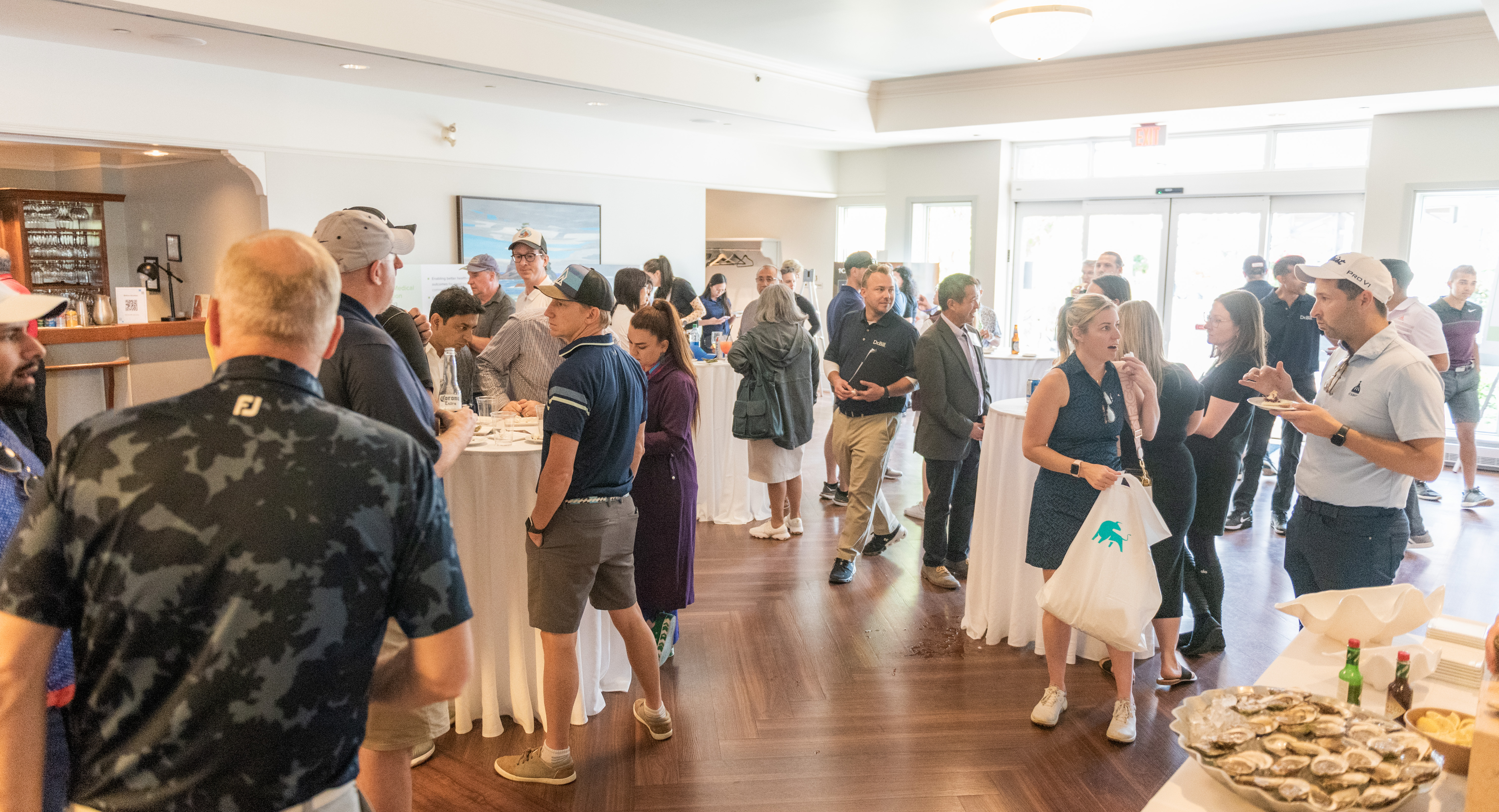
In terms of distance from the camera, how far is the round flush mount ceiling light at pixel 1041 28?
6195mm

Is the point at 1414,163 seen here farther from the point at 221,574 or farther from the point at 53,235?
the point at 53,235

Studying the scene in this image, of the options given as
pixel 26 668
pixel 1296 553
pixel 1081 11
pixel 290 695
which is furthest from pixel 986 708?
pixel 1081 11

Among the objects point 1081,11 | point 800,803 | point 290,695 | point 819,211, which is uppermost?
point 1081,11

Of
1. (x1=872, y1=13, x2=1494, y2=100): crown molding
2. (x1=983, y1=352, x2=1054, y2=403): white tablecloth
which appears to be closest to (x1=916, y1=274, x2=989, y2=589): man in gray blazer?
(x1=983, y1=352, x2=1054, y2=403): white tablecloth

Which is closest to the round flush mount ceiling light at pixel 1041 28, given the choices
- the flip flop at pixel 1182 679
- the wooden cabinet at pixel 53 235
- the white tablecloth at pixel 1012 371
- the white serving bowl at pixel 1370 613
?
the white tablecloth at pixel 1012 371

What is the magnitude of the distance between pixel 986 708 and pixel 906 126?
7.91 metres

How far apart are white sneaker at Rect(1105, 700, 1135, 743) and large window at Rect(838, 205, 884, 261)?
976 cm

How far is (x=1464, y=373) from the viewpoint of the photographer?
6.79m

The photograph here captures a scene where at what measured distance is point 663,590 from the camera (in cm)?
369

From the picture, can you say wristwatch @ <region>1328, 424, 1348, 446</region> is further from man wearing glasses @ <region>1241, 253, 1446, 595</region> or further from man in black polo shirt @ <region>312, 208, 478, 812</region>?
man in black polo shirt @ <region>312, 208, 478, 812</region>

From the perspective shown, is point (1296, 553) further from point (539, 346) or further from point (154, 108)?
point (154, 108)

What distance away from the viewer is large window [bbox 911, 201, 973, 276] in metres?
11.4

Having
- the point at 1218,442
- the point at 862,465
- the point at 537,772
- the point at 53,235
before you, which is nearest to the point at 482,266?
the point at 862,465

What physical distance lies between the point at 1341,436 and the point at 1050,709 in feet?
4.63
